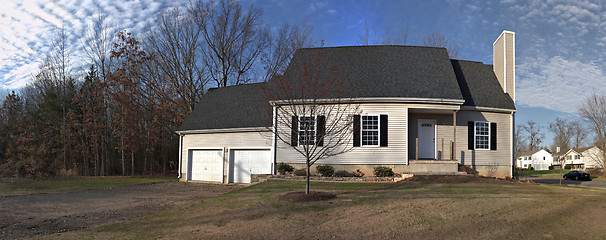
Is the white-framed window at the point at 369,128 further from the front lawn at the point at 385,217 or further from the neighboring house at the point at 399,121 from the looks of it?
the front lawn at the point at 385,217

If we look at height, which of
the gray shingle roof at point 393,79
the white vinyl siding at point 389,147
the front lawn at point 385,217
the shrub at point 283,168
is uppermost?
the gray shingle roof at point 393,79

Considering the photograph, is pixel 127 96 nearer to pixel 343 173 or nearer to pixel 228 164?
pixel 228 164

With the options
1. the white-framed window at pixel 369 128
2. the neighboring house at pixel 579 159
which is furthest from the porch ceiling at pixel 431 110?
the neighboring house at pixel 579 159

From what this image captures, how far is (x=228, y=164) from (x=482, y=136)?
1251cm

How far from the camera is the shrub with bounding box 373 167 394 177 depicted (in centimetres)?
1522

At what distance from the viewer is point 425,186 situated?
495 inches

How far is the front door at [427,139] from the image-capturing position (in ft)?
57.8

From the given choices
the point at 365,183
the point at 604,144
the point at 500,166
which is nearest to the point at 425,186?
the point at 365,183

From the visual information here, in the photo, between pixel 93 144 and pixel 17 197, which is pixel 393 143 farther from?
pixel 93 144

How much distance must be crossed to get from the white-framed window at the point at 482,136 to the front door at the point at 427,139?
1.91 meters

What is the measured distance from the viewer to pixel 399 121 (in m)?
16.2

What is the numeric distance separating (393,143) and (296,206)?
7.41 meters

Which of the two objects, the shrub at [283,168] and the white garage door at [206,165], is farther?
the white garage door at [206,165]

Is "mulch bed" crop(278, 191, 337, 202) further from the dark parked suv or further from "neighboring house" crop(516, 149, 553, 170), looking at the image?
"neighboring house" crop(516, 149, 553, 170)
